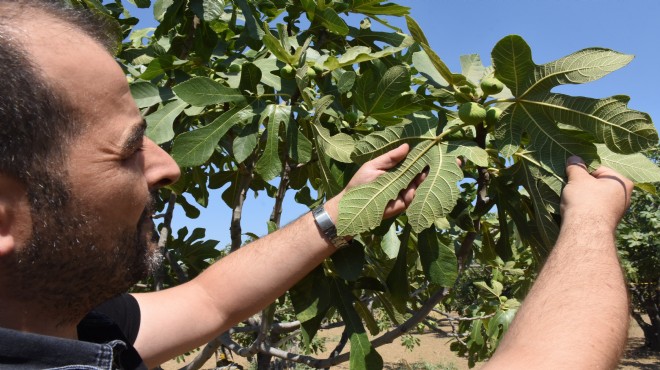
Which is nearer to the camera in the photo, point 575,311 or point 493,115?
point 575,311

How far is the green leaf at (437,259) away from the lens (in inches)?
75.9

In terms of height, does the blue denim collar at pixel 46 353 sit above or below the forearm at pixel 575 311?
below

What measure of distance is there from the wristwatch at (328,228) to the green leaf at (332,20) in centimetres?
78

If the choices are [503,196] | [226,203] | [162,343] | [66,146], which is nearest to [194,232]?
[226,203]

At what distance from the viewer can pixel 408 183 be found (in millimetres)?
1751

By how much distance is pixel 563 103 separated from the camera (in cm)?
158

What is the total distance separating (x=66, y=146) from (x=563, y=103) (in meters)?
1.17

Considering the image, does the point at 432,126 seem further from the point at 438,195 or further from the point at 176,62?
the point at 176,62

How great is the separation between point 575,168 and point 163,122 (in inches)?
55.3

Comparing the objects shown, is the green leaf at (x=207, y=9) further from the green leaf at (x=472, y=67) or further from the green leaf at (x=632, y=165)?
the green leaf at (x=632, y=165)

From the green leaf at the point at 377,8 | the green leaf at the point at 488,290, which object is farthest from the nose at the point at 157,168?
the green leaf at the point at 488,290

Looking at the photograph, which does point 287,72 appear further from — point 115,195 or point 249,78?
point 115,195

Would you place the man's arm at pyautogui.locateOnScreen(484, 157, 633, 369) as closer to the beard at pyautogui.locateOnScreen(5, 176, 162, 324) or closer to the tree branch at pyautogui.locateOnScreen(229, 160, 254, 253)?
the beard at pyautogui.locateOnScreen(5, 176, 162, 324)

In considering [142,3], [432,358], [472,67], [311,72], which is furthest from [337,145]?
[432,358]
